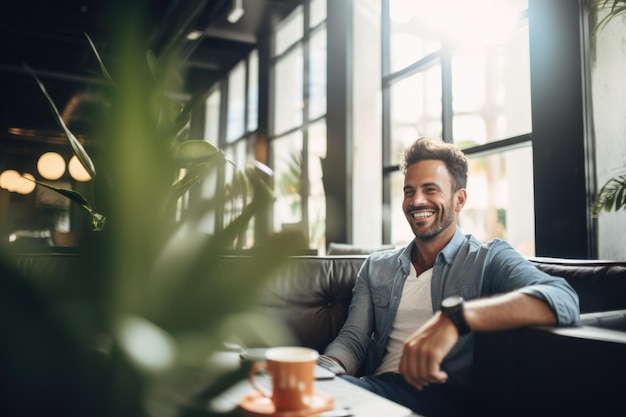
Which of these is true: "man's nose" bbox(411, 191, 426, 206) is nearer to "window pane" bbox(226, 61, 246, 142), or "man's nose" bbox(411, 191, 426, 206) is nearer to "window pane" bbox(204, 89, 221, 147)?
"window pane" bbox(226, 61, 246, 142)

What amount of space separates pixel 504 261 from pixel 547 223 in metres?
1.23

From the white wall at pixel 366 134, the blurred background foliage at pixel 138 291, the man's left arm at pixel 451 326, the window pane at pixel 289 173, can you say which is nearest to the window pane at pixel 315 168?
the window pane at pixel 289 173

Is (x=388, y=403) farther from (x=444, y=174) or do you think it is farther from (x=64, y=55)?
(x=64, y=55)

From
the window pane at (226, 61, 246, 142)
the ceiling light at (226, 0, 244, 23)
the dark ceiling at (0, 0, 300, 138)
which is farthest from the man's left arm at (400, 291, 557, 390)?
the window pane at (226, 61, 246, 142)

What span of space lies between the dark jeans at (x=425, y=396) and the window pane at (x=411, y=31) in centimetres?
303

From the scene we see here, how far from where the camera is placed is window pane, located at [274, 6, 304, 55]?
6602mm

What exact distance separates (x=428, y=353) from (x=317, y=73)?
208 inches

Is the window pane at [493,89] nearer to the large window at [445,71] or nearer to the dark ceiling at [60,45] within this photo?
the large window at [445,71]

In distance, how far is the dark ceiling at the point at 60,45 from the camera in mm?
6285

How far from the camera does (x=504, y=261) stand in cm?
164

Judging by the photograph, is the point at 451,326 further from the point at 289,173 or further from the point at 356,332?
the point at 289,173

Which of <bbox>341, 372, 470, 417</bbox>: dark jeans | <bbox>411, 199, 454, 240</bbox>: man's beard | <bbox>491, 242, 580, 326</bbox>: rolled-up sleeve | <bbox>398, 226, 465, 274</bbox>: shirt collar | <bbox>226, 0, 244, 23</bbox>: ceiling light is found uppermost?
<bbox>226, 0, 244, 23</bbox>: ceiling light

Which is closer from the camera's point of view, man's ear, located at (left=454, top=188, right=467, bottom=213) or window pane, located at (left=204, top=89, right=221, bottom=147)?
man's ear, located at (left=454, top=188, right=467, bottom=213)

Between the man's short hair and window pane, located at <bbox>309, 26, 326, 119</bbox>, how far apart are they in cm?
389
